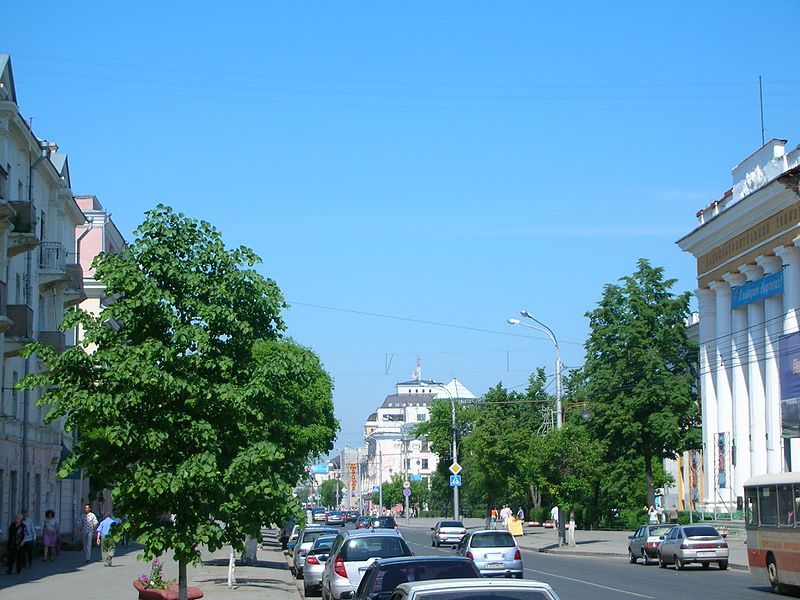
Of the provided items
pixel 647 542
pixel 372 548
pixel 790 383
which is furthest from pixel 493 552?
pixel 790 383

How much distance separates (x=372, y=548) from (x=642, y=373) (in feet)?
148

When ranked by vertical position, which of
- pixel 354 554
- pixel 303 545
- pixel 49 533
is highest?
pixel 354 554

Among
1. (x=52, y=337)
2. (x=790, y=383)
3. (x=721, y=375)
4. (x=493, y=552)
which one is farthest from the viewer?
(x=721, y=375)

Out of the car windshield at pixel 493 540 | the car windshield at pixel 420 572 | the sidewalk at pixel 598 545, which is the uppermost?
the car windshield at pixel 420 572

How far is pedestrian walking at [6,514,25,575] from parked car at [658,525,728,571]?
818 inches

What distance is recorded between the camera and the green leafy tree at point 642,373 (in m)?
64.8

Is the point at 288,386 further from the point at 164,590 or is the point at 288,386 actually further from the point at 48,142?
the point at 48,142

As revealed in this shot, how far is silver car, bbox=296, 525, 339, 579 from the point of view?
122 ft

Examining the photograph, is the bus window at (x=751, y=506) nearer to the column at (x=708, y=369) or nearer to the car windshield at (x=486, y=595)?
the car windshield at (x=486, y=595)

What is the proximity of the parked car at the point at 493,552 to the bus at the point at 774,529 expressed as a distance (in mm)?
5832

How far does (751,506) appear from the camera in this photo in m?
28.8

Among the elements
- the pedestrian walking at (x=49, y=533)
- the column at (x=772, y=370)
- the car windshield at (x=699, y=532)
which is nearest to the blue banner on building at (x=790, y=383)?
the column at (x=772, y=370)

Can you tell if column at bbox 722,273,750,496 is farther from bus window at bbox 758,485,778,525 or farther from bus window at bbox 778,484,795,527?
bus window at bbox 778,484,795,527

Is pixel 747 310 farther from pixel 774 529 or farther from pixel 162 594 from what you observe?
pixel 162 594
